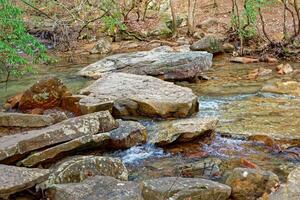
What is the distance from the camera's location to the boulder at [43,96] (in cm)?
762

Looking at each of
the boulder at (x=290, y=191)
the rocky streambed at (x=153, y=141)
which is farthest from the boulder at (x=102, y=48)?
the boulder at (x=290, y=191)

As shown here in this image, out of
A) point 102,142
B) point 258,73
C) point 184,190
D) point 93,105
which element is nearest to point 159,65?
point 258,73

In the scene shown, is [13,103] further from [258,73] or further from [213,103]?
[258,73]

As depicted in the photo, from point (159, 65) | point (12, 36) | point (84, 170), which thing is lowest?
point (84, 170)

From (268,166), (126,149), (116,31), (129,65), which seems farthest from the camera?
(116,31)

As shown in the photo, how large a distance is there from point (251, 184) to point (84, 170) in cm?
172

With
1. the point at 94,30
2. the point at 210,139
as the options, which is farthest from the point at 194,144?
the point at 94,30

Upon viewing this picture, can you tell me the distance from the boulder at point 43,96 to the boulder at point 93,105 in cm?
70

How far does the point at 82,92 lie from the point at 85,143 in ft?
9.16

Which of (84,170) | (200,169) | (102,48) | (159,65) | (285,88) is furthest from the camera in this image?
(102,48)

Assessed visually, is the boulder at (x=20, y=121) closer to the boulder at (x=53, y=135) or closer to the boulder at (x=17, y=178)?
the boulder at (x=53, y=135)

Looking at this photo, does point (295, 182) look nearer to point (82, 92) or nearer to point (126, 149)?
point (126, 149)

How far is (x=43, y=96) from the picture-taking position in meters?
7.62

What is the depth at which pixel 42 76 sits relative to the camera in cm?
1088
